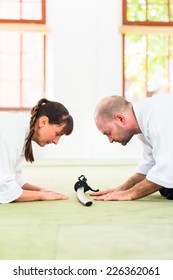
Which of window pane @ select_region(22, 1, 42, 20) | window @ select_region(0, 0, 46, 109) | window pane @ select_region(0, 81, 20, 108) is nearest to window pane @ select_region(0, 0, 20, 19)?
window @ select_region(0, 0, 46, 109)

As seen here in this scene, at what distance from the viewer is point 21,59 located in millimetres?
8383

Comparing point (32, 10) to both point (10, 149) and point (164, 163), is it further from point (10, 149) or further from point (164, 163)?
point (164, 163)

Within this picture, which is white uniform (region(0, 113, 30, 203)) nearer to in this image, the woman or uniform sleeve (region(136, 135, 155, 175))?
the woman

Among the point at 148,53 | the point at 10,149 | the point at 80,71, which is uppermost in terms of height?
the point at 148,53

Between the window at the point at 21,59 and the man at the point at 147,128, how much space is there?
18.7ft

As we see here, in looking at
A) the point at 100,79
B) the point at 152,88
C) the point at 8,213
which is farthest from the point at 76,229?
the point at 152,88

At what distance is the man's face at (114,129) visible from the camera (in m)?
2.70

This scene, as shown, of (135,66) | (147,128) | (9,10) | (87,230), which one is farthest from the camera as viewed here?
(135,66)

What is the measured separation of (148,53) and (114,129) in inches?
242

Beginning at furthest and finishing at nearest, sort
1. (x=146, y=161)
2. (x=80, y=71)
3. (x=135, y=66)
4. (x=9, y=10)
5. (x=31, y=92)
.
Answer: (x=135, y=66), (x=31, y=92), (x=9, y=10), (x=80, y=71), (x=146, y=161)

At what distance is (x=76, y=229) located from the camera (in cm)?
185

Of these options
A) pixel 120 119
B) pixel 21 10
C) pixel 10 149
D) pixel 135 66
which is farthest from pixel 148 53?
pixel 10 149

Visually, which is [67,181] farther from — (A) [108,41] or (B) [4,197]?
(A) [108,41]

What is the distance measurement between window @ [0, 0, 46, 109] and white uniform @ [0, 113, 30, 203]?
5.72 meters
